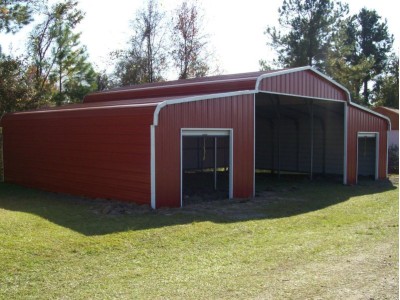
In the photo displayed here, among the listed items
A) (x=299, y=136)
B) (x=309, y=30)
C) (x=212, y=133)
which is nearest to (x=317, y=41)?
(x=309, y=30)

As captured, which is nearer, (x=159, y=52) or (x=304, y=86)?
(x=304, y=86)

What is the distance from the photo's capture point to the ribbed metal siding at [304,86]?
1458 cm

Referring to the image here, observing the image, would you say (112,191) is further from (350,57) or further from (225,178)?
(350,57)

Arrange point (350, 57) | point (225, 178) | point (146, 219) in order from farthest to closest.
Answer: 1. point (350, 57)
2. point (225, 178)
3. point (146, 219)

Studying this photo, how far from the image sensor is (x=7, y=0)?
63.5ft

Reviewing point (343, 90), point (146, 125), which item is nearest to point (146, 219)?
point (146, 125)

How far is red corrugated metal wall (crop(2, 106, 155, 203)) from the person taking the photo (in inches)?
449

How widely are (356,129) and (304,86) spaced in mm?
3629

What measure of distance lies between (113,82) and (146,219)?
26.7 meters

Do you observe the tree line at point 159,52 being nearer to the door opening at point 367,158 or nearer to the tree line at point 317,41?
the tree line at point 317,41

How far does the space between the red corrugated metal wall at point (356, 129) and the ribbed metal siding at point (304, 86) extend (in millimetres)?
948

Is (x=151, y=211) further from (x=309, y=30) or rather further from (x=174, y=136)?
(x=309, y=30)

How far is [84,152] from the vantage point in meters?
13.2

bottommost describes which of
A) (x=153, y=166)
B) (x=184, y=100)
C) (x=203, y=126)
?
(x=153, y=166)
